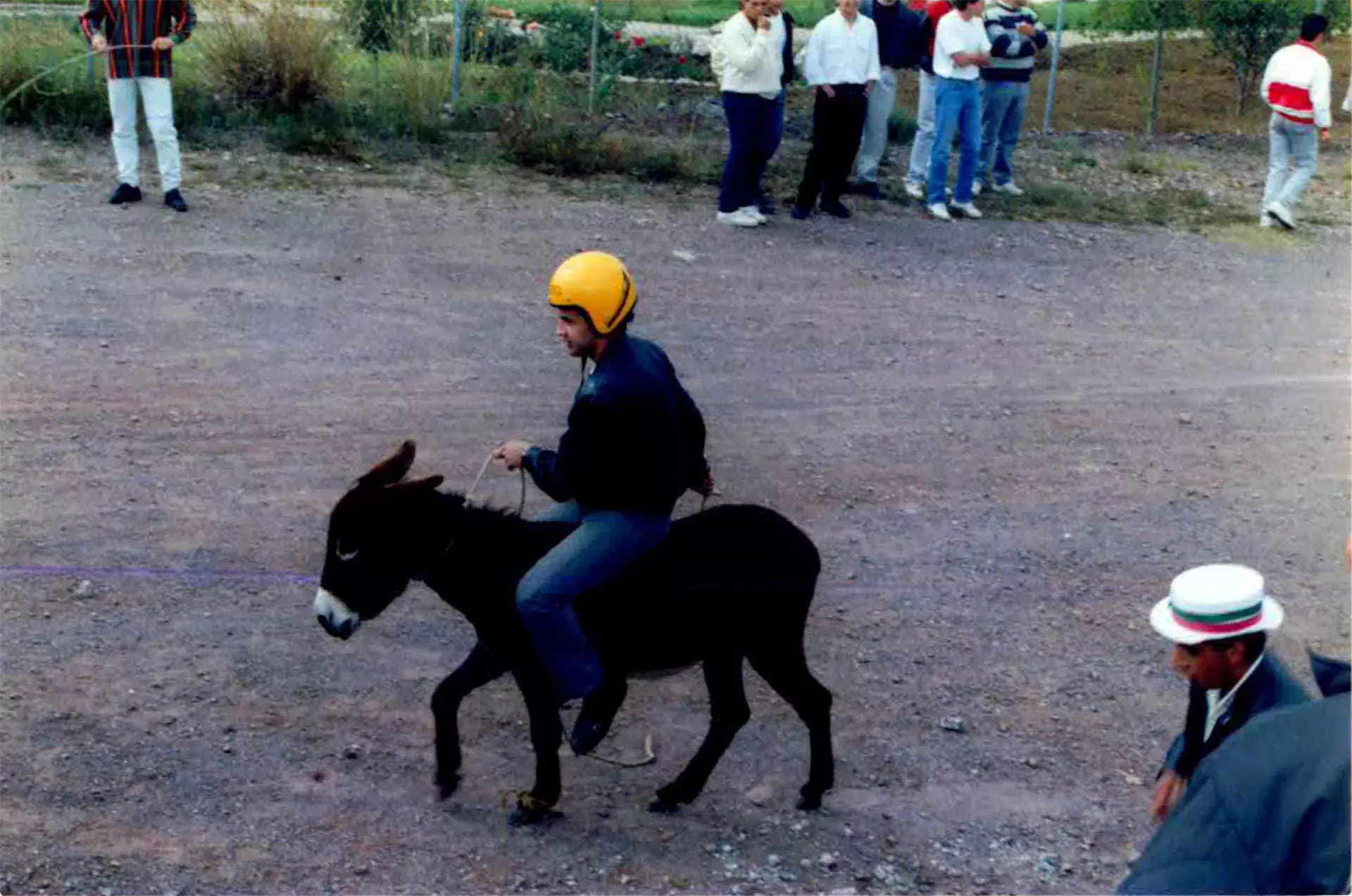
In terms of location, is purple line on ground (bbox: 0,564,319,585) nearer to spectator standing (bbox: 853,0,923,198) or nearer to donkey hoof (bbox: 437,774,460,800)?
donkey hoof (bbox: 437,774,460,800)

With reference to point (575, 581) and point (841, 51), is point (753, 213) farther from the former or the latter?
point (575, 581)

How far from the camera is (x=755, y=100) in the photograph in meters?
15.3

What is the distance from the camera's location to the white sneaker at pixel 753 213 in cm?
1563

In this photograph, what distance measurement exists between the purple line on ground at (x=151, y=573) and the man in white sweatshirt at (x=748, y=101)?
25.4ft

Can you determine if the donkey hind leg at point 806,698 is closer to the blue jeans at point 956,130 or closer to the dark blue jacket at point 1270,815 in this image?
the dark blue jacket at point 1270,815

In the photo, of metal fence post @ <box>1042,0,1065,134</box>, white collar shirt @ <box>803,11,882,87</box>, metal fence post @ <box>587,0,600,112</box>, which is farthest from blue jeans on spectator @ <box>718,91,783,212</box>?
metal fence post @ <box>1042,0,1065,134</box>

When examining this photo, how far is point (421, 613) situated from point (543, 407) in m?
2.81

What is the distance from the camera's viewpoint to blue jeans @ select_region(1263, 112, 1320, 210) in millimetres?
17375

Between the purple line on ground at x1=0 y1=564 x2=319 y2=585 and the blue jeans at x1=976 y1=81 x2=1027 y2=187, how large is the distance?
34.2 feet

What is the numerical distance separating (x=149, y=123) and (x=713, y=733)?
30.7ft

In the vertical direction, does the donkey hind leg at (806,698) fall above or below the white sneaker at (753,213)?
below

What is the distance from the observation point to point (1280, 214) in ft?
57.6

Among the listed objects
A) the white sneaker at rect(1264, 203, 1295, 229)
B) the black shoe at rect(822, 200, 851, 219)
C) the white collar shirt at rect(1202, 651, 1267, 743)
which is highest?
the white collar shirt at rect(1202, 651, 1267, 743)

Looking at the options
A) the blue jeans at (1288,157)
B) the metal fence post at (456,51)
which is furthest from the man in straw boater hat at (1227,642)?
the metal fence post at (456,51)
